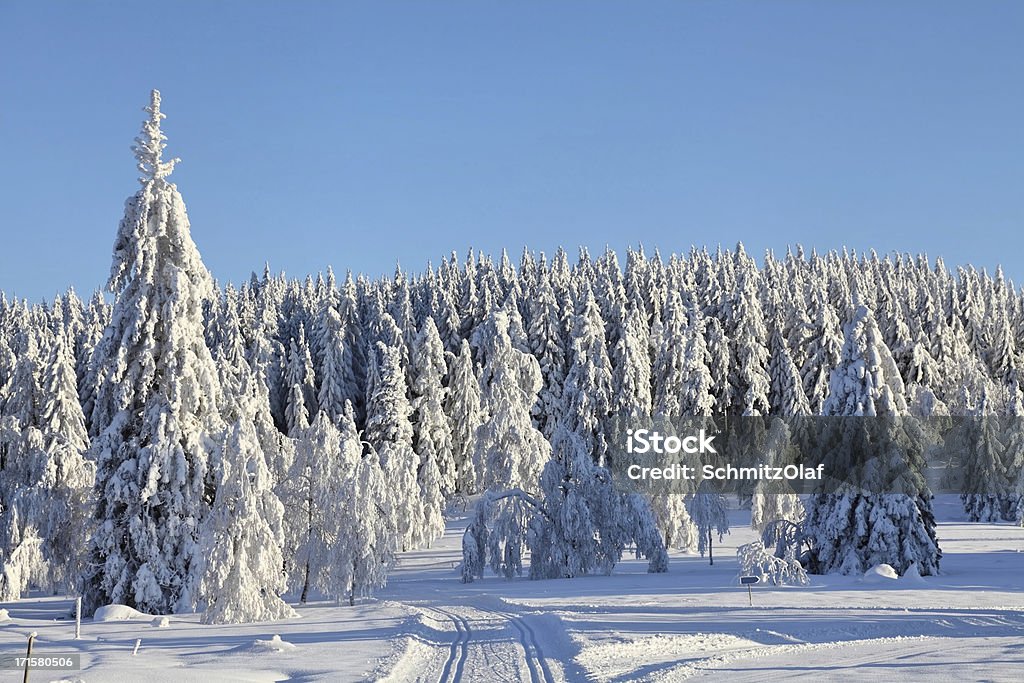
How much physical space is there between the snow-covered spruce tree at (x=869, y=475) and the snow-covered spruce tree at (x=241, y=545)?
65.8 ft

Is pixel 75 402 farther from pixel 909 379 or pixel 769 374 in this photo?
pixel 909 379

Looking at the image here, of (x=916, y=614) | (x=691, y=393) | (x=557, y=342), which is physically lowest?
(x=916, y=614)

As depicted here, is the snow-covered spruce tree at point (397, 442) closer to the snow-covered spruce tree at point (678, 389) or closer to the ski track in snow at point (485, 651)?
the snow-covered spruce tree at point (678, 389)

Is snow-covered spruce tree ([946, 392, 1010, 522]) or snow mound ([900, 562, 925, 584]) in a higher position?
snow-covered spruce tree ([946, 392, 1010, 522])

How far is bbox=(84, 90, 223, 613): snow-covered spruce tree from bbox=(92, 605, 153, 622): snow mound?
93cm

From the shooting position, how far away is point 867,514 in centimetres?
3334

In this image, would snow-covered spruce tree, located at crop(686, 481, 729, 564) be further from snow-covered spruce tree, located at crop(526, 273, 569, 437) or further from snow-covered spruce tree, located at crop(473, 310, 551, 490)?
snow-covered spruce tree, located at crop(526, 273, 569, 437)

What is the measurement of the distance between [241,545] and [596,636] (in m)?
10.1

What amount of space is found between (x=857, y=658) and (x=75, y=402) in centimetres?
3701

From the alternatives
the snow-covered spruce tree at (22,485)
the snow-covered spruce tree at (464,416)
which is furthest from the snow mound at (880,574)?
the snow-covered spruce tree at (464,416)

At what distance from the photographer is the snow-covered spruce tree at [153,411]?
25359 mm

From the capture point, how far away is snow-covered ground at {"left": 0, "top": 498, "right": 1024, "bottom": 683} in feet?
54.4

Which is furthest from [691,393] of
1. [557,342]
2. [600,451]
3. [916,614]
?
[916,614]

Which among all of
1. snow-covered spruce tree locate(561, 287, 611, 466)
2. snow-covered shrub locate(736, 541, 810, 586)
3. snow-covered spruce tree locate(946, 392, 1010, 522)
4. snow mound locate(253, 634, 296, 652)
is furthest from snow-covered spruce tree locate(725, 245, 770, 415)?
snow mound locate(253, 634, 296, 652)
